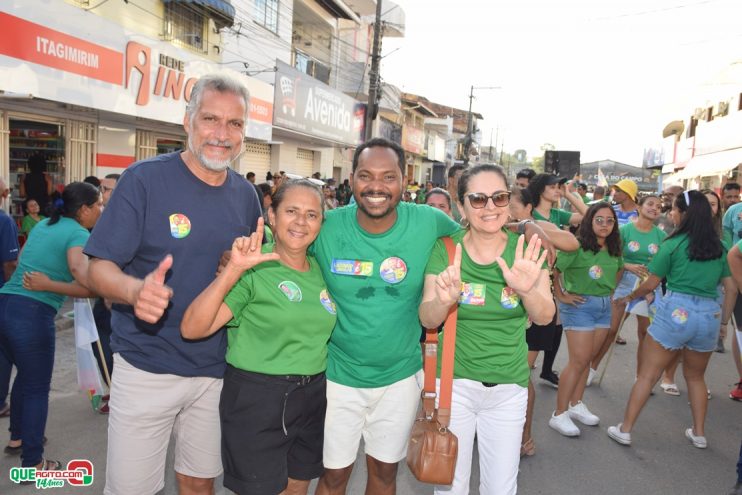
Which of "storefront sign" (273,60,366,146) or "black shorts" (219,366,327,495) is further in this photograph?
"storefront sign" (273,60,366,146)

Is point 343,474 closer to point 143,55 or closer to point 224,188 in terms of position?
point 224,188

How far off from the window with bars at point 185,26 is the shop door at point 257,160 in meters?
3.55

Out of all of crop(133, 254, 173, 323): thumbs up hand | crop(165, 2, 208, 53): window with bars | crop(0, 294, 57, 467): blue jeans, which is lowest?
crop(0, 294, 57, 467): blue jeans

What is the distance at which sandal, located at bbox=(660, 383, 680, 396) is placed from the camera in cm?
583

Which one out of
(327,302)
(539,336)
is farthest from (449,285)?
(539,336)

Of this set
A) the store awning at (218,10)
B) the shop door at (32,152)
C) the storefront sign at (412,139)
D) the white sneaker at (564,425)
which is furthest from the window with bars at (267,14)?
the white sneaker at (564,425)

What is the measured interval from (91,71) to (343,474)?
8235 mm

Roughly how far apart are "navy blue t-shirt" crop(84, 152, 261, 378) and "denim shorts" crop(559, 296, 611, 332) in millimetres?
3324

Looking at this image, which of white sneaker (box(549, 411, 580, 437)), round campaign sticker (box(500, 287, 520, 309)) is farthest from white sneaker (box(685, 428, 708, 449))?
round campaign sticker (box(500, 287, 520, 309))

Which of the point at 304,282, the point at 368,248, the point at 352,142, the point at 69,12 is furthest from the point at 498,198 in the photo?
the point at 352,142

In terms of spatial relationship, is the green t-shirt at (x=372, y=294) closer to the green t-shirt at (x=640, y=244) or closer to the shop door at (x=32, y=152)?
the green t-shirt at (x=640, y=244)

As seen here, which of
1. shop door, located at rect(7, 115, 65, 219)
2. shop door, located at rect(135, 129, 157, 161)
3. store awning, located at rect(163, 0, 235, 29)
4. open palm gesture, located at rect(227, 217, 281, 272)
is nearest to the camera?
open palm gesture, located at rect(227, 217, 281, 272)

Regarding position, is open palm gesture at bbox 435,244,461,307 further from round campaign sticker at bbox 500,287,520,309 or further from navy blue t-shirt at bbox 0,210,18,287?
navy blue t-shirt at bbox 0,210,18,287

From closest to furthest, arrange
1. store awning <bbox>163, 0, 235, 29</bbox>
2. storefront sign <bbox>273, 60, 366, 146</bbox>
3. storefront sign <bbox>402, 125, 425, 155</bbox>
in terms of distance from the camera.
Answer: store awning <bbox>163, 0, 235, 29</bbox>
storefront sign <bbox>273, 60, 366, 146</bbox>
storefront sign <bbox>402, 125, 425, 155</bbox>
